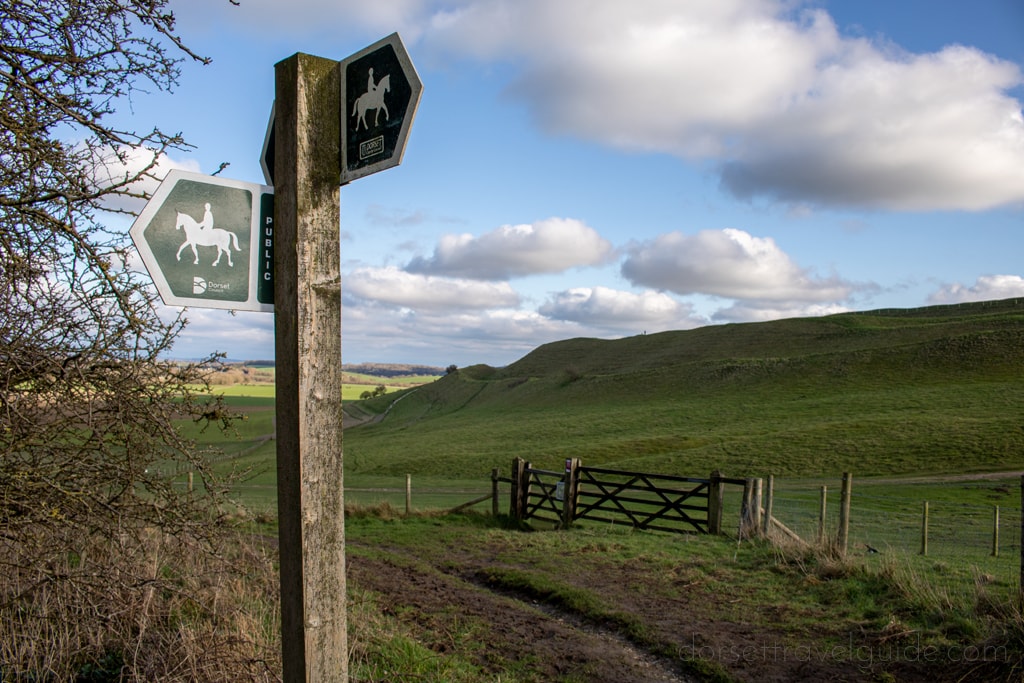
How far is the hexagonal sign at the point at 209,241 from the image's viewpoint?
8.08ft

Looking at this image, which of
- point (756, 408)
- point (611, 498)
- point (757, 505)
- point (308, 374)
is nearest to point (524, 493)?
point (611, 498)

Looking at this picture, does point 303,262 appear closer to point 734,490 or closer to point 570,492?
point 570,492

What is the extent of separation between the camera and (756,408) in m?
48.7

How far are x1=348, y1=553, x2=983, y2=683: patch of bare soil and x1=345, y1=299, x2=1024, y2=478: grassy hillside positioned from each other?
70.0ft

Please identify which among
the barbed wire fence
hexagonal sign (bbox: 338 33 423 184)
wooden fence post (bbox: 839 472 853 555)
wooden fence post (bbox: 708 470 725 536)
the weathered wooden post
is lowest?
the barbed wire fence

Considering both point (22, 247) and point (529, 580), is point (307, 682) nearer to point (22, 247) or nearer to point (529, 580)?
point (22, 247)

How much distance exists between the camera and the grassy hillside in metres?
31.6

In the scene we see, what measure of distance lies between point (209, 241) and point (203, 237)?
0.08 feet

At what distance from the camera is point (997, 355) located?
52.8 m

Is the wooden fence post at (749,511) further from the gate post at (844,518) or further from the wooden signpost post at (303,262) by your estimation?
the wooden signpost post at (303,262)

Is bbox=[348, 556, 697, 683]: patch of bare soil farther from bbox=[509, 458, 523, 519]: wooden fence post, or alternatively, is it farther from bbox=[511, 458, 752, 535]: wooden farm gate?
bbox=[509, 458, 523, 519]: wooden fence post

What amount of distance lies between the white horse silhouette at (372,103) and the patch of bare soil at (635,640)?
5.17 metres

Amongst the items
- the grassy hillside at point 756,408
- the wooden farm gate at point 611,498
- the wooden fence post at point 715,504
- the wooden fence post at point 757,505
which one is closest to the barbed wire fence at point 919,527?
the wooden fence post at point 757,505

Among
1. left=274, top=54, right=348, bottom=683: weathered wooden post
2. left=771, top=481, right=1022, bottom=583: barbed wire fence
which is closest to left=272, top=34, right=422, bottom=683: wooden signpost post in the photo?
left=274, top=54, right=348, bottom=683: weathered wooden post
